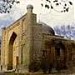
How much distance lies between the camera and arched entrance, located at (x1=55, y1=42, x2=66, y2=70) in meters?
14.8

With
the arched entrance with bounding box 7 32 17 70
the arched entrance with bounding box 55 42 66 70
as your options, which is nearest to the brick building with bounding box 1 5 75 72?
the arched entrance with bounding box 55 42 66 70

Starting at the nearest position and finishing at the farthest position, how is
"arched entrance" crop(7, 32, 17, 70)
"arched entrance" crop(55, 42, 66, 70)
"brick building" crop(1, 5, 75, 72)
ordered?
"brick building" crop(1, 5, 75, 72) → "arched entrance" crop(55, 42, 66, 70) → "arched entrance" crop(7, 32, 17, 70)

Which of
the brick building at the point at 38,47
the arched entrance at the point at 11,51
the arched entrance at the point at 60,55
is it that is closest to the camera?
the brick building at the point at 38,47

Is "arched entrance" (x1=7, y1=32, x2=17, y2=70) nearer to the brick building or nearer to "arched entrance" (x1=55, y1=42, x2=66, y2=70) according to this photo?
the brick building

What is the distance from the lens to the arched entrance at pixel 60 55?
1480 cm

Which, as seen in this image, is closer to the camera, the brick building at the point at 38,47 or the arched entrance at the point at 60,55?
the brick building at the point at 38,47

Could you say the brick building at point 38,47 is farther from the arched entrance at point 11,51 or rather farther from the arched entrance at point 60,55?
the arched entrance at point 11,51

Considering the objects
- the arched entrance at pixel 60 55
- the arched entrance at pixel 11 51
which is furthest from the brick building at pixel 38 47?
the arched entrance at pixel 11 51

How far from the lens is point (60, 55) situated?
15.3 metres

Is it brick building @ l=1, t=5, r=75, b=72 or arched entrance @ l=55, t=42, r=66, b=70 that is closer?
brick building @ l=1, t=5, r=75, b=72

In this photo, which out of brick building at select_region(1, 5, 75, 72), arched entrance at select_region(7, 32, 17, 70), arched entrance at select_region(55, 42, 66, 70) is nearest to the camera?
brick building at select_region(1, 5, 75, 72)

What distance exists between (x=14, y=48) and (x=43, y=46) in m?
4.19

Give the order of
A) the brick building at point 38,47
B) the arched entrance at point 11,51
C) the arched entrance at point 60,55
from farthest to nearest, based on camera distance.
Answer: the arched entrance at point 11,51 < the arched entrance at point 60,55 < the brick building at point 38,47

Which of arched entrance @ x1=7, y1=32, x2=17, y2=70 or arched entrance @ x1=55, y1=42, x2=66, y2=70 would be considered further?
arched entrance @ x1=7, y1=32, x2=17, y2=70
